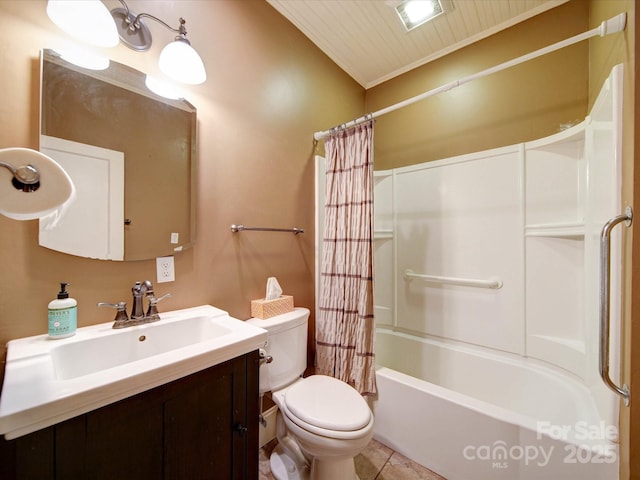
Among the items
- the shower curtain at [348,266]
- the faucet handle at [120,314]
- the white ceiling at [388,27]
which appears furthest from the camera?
the white ceiling at [388,27]

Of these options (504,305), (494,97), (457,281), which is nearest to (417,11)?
(494,97)

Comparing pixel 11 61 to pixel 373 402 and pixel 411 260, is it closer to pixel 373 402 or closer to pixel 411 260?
pixel 373 402

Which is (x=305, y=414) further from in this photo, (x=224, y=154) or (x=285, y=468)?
(x=224, y=154)

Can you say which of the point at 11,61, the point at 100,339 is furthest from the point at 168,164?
the point at 100,339

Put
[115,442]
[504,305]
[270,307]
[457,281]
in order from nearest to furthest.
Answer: [115,442] → [270,307] → [504,305] → [457,281]

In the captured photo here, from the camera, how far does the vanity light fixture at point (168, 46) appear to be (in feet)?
3.41

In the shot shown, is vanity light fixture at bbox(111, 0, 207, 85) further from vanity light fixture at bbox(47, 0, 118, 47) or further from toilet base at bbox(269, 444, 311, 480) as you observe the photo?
toilet base at bbox(269, 444, 311, 480)

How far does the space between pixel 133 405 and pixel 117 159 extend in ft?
2.97

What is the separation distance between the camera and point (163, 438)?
71 centimetres

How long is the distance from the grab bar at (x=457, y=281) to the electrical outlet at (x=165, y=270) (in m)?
1.73

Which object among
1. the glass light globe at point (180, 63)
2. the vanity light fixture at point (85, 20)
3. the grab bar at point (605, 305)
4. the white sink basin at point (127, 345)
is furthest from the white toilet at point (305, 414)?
the vanity light fixture at point (85, 20)

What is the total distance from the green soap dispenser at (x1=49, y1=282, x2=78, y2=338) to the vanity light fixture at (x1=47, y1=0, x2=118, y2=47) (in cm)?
89

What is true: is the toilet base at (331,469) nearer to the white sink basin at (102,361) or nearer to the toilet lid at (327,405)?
the toilet lid at (327,405)

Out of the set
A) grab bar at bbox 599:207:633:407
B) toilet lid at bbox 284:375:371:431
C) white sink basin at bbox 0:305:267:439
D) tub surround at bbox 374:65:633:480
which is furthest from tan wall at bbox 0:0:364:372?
grab bar at bbox 599:207:633:407
